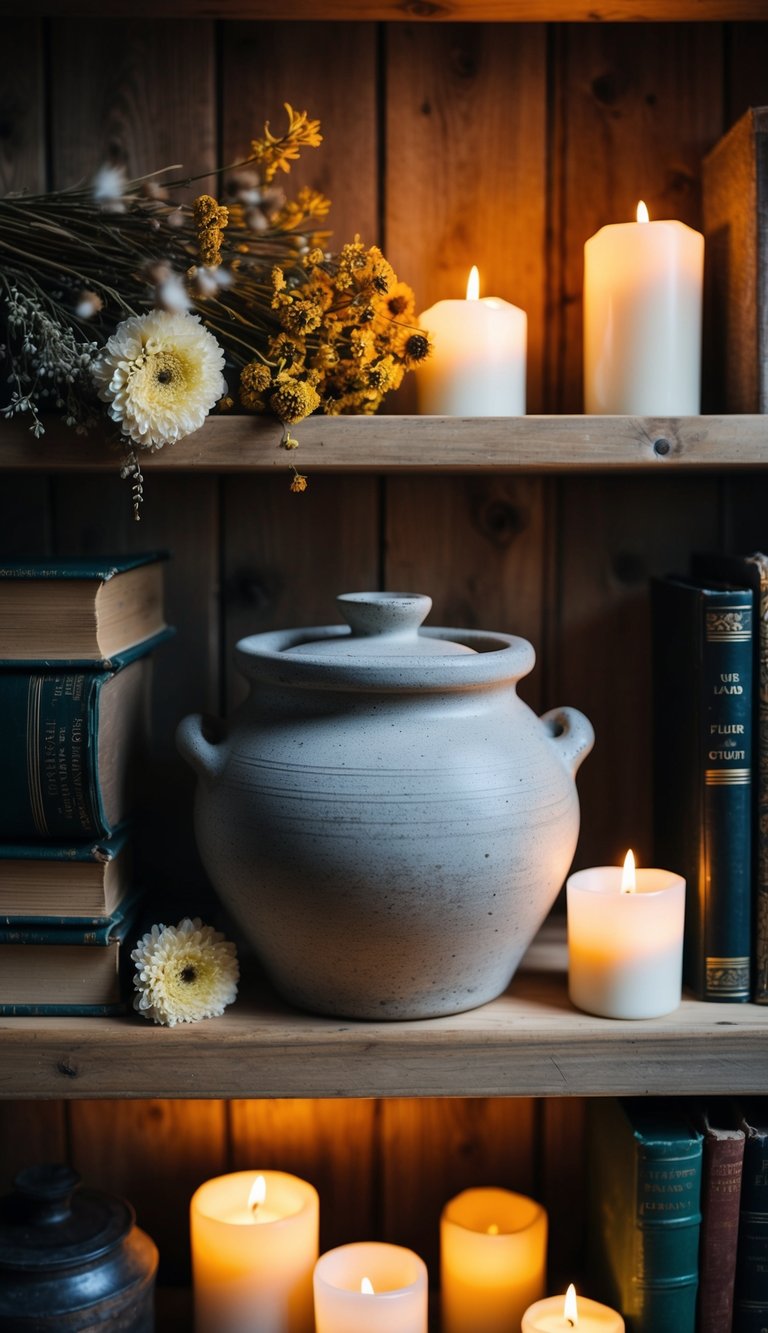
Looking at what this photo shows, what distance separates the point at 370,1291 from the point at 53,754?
17.7 inches

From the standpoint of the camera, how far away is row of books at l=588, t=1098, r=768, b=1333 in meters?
0.85

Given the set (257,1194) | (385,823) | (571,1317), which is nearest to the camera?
(385,823)

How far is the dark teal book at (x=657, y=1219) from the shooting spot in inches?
33.5

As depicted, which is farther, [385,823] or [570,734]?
[570,734]

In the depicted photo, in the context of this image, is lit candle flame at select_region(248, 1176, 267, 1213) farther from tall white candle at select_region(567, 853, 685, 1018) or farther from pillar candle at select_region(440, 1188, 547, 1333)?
tall white candle at select_region(567, 853, 685, 1018)

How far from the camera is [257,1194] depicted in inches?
38.2

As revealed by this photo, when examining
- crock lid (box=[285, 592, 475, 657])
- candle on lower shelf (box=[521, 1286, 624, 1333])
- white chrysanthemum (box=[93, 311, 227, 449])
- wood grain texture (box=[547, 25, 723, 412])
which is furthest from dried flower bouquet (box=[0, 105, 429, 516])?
candle on lower shelf (box=[521, 1286, 624, 1333])

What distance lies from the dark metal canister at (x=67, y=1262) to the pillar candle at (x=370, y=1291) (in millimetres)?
127

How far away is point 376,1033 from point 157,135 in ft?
2.29

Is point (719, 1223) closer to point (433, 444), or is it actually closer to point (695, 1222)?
point (695, 1222)


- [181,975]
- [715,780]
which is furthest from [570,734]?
[181,975]

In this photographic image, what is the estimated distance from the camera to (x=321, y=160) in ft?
3.24

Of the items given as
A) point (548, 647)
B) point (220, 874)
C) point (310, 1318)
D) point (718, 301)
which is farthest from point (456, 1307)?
point (718, 301)

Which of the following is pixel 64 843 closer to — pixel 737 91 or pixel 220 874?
pixel 220 874
